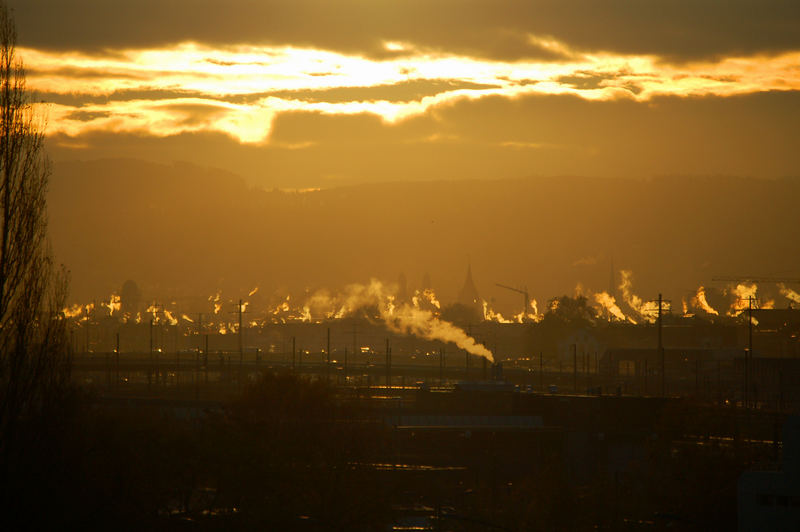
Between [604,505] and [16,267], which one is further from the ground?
[16,267]

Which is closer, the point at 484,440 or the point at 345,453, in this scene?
the point at 345,453

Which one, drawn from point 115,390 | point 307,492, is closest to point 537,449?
point 307,492

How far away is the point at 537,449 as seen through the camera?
55.7m

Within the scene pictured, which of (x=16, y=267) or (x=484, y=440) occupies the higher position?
(x=16, y=267)

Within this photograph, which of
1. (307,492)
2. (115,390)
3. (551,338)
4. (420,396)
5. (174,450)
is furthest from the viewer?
(551,338)

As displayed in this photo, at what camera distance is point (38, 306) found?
82.0 ft

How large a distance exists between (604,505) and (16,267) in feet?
81.9

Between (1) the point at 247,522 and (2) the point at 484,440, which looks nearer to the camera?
(1) the point at 247,522

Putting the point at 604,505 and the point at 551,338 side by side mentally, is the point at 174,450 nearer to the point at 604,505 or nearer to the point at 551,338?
the point at 604,505

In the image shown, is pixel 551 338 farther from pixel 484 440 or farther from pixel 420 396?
pixel 484 440

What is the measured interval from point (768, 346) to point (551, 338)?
27973 mm

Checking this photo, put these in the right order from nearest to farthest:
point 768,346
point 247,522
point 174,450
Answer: point 247,522 < point 174,450 < point 768,346

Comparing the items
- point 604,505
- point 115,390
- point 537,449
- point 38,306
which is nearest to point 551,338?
point 115,390

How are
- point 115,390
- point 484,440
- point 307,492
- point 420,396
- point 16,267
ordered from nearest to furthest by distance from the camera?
point 16,267
point 307,492
point 484,440
point 420,396
point 115,390
